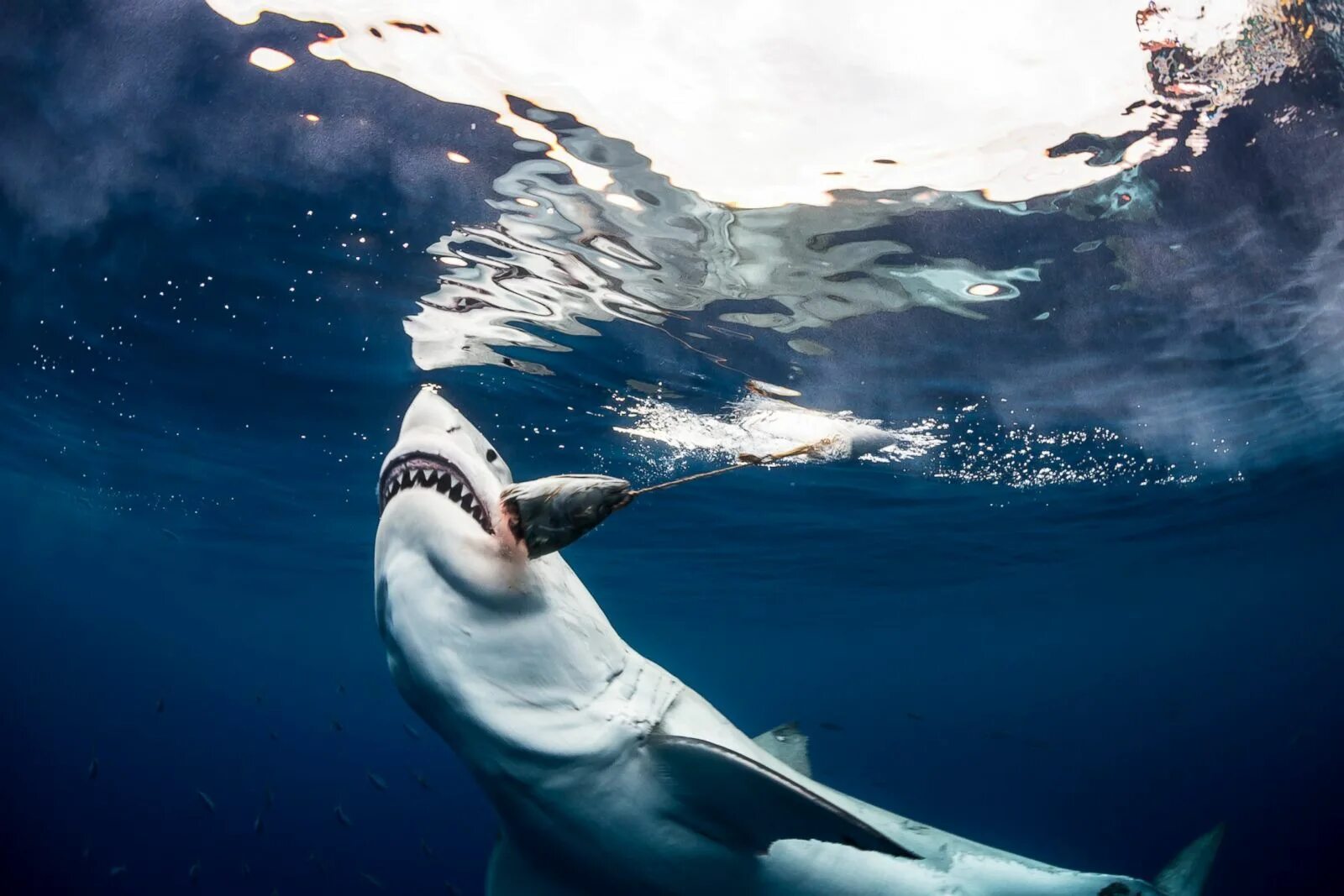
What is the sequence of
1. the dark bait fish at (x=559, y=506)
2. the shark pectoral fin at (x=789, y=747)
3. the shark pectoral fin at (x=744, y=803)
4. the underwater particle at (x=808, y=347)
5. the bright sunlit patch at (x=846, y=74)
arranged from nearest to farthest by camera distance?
the dark bait fish at (x=559, y=506) < the shark pectoral fin at (x=744, y=803) < the shark pectoral fin at (x=789, y=747) < the bright sunlit patch at (x=846, y=74) < the underwater particle at (x=808, y=347)

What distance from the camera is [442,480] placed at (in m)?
2.37

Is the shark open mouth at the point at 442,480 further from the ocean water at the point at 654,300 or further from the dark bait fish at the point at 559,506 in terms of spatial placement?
the ocean water at the point at 654,300

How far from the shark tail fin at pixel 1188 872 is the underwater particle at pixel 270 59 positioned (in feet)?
28.2

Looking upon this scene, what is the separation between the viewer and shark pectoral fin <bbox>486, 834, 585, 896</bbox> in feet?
11.8

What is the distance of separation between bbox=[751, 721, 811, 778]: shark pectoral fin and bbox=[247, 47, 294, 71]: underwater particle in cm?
661

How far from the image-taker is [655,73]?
5.99m

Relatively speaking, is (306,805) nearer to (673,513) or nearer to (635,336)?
(673,513)

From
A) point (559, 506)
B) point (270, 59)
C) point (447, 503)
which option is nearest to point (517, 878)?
point (447, 503)

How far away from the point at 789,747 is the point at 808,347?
764cm

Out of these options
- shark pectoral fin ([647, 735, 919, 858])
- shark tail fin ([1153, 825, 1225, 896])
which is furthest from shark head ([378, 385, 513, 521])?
shark tail fin ([1153, 825, 1225, 896])

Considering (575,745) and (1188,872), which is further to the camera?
(1188,872)

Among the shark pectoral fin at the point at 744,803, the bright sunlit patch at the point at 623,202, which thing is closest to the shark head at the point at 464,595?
the shark pectoral fin at the point at 744,803

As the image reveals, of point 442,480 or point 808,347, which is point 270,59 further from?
point 808,347

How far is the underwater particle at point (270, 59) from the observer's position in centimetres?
605
